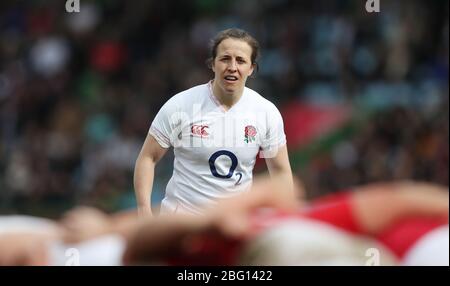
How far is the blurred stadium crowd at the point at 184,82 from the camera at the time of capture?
356 inches

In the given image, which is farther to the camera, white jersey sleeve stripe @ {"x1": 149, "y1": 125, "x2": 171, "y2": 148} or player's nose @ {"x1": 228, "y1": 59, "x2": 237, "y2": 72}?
white jersey sleeve stripe @ {"x1": 149, "y1": 125, "x2": 171, "y2": 148}

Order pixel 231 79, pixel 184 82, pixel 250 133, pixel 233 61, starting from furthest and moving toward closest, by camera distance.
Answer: pixel 184 82, pixel 250 133, pixel 231 79, pixel 233 61

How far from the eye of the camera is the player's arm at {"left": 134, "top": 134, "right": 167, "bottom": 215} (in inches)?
178

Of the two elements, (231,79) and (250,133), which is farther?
(250,133)

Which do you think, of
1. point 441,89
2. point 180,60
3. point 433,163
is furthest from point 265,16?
point 433,163

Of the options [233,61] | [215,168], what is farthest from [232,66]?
[215,168]

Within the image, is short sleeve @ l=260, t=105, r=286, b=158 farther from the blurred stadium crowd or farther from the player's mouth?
the blurred stadium crowd

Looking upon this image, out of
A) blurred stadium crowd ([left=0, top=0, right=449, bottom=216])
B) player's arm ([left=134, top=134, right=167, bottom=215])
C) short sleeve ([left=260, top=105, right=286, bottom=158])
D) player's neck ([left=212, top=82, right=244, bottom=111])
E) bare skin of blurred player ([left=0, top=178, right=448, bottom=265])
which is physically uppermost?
blurred stadium crowd ([left=0, top=0, right=449, bottom=216])

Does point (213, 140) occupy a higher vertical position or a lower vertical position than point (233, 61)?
lower

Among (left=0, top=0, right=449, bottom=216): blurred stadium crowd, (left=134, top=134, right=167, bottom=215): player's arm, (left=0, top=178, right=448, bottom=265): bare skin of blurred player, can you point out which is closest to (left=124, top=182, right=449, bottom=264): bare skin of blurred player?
(left=0, top=178, right=448, bottom=265): bare skin of blurred player

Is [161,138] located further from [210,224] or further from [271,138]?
[210,224]

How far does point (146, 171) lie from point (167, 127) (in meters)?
0.23

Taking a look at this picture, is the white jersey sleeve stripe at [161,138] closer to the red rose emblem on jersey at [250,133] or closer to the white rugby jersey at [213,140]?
the white rugby jersey at [213,140]

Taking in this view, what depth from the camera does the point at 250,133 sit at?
15.4ft
